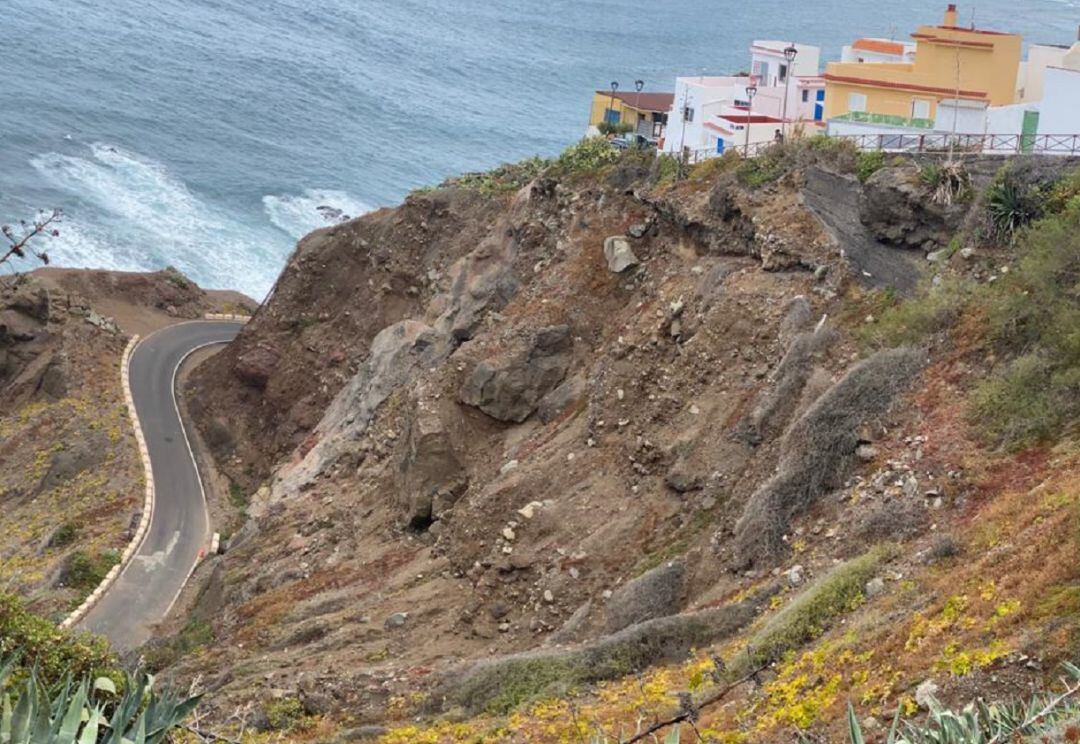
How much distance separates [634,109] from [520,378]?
38.7 metres

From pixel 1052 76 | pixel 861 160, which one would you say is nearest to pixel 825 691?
pixel 861 160

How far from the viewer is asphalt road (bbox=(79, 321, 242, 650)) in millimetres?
42250

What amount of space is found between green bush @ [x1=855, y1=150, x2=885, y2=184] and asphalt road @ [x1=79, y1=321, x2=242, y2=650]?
875 inches

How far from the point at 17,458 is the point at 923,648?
41.4 m

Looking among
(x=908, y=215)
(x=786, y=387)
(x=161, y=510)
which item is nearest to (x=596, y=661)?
(x=786, y=387)

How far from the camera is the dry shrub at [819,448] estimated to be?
1104 inches

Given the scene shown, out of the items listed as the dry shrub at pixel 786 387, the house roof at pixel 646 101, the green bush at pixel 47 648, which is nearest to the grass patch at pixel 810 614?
the dry shrub at pixel 786 387

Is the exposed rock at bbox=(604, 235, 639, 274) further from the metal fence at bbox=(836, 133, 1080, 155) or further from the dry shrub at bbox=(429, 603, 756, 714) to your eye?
the dry shrub at bbox=(429, 603, 756, 714)

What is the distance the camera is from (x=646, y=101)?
77500 mm

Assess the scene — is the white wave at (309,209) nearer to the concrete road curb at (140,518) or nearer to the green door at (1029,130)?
the concrete road curb at (140,518)

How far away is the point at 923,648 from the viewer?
2031 centimetres

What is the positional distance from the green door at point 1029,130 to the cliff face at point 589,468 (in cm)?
601

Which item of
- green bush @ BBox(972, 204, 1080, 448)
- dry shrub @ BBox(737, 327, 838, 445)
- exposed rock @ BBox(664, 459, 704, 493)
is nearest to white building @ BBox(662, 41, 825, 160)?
dry shrub @ BBox(737, 327, 838, 445)

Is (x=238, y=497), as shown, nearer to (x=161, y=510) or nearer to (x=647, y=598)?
(x=161, y=510)
